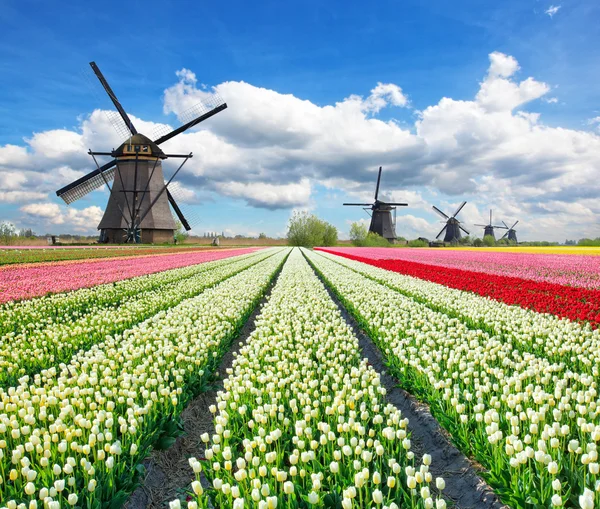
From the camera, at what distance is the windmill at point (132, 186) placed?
50.4m

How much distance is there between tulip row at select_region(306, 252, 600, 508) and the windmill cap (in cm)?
4777

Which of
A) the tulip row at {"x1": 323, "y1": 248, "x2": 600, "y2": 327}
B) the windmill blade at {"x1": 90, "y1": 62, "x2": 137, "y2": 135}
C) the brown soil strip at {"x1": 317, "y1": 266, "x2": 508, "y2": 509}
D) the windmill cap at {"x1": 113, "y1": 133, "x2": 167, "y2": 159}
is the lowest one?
the brown soil strip at {"x1": 317, "y1": 266, "x2": 508, "y2": 509}

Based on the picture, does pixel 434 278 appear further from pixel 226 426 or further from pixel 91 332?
pixel 226 426

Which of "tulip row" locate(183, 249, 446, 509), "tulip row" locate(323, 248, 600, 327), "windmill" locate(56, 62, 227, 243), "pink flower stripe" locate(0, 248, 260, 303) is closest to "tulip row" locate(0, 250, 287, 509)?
"tulip row" locate(183, 249, 446, 509)

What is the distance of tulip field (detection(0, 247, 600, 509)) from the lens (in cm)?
338

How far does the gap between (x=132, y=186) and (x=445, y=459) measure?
168 ft

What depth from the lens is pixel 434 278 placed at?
55.7 feet

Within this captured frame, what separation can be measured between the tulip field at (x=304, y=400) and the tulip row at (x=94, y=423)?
2 centimetres

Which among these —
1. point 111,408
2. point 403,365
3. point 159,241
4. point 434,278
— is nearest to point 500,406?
point 403,365

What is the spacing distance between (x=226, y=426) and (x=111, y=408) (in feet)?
3.86

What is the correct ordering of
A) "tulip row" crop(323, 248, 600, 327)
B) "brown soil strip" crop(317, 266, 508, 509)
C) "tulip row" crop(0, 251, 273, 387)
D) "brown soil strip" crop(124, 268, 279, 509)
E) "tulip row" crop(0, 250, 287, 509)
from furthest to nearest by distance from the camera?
"tulip row" crop(323, 248, 600, 327)
"tulip row" crop(0, 251, 273, 387)
"brown soil strip" crop(124, 268, 279, 509)
"brown soil strip" crop(317, 266, 508, 509)
"tulip row" crop(0, 250, 287, 509)

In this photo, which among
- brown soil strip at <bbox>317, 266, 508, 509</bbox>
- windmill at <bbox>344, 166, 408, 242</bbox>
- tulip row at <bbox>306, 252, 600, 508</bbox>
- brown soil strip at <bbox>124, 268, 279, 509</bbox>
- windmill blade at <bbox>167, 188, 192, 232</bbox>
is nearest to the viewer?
tulip row at <bbox>306, 252, 600, 508</bbox>

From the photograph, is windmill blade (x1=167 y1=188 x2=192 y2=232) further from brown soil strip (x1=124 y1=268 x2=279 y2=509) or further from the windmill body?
brown soil strip (x1=124 y1=268 x2=279 y2=509)

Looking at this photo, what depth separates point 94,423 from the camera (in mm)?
4023
